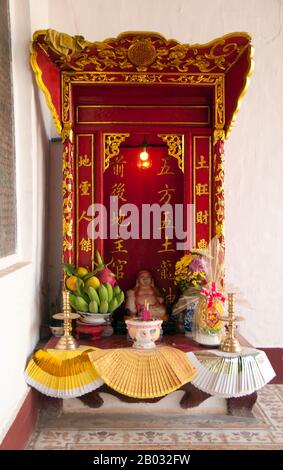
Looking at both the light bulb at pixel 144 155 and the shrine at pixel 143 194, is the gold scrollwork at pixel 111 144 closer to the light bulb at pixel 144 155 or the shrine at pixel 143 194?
the shrine at pixel 143 194

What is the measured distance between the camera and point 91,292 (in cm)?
302

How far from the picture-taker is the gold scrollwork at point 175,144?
11.0ft

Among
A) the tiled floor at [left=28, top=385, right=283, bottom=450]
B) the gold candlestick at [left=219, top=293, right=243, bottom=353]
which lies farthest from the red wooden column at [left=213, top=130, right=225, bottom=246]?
the tiled floor at [left=28, top=385, right=283, bottom=450]

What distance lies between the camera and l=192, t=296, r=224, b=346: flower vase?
113 inches

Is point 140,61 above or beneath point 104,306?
above

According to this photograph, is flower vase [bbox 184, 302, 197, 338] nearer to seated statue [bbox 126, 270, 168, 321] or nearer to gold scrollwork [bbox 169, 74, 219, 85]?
seated statue [bbox 126, 270, 168, 321]

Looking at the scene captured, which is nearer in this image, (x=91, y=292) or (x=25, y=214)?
(x=25, y=214)

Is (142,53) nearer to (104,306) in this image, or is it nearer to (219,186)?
(219,186)

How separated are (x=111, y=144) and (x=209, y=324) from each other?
137 cm

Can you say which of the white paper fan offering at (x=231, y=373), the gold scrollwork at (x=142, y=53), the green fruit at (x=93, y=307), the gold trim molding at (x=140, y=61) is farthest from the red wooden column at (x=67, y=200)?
the white paper fan offering at (x=231, y=373)

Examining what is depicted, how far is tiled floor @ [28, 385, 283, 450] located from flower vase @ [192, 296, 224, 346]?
41 centimetres

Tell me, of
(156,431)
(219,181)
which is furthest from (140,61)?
(156,431)

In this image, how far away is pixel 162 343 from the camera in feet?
9.77

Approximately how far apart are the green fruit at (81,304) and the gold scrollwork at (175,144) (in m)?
1.11
